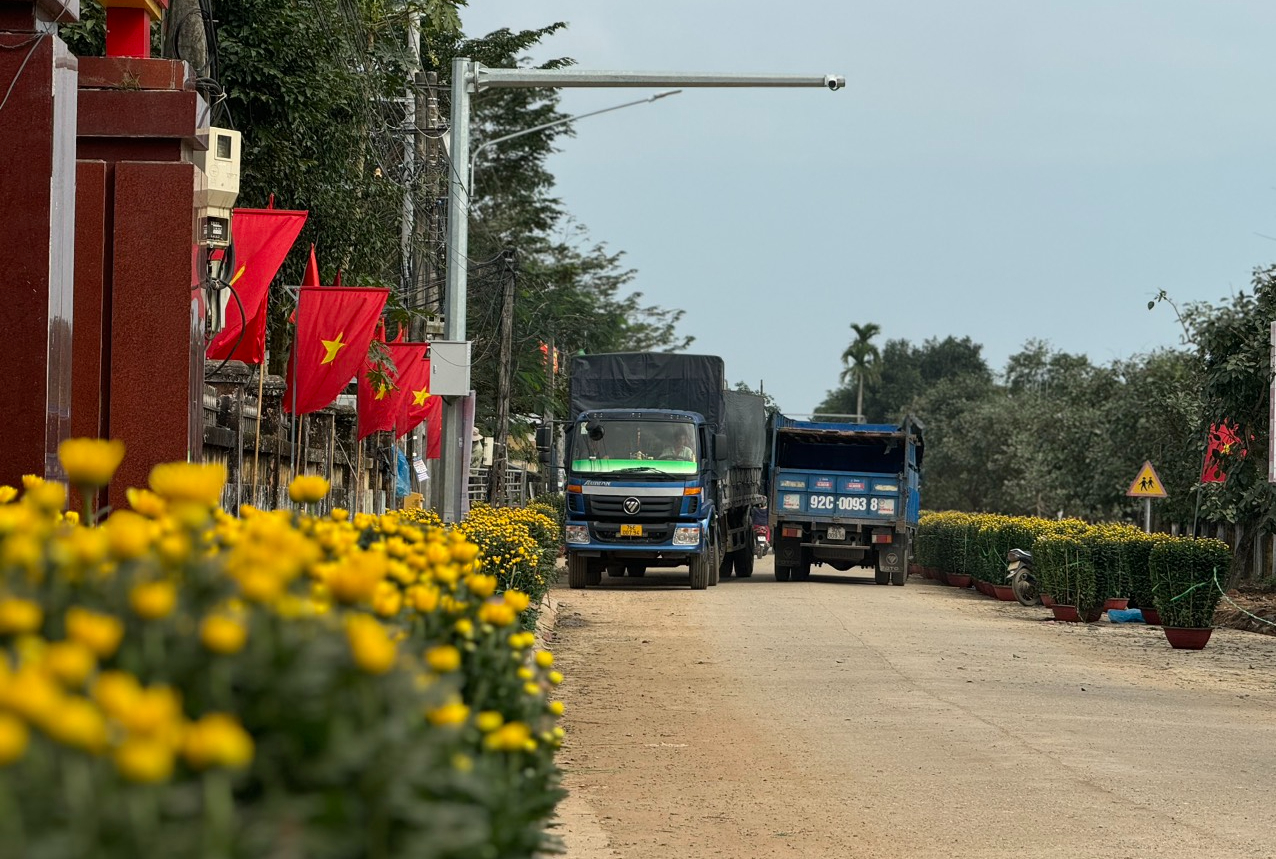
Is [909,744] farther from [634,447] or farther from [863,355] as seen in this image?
[863,355]

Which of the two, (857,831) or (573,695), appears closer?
(857,831)

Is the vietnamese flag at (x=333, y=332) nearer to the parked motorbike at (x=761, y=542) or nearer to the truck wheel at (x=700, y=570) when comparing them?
the truck wheel at (x=700, y=570)

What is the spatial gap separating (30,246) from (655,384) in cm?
2322

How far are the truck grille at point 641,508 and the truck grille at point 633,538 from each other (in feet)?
0.56

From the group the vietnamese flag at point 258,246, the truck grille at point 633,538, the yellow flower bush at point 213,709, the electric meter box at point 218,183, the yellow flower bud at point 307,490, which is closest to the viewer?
the yellow flower bush at point 213,709

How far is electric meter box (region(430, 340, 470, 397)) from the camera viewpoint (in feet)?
58.6

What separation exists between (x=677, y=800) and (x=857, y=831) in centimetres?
114

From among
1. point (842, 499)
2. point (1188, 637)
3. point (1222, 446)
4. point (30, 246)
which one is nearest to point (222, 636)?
point (30, 246)

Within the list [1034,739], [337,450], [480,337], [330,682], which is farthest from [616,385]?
[330,682]

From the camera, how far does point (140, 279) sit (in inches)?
417

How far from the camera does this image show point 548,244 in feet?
189

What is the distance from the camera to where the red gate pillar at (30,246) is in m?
9.01

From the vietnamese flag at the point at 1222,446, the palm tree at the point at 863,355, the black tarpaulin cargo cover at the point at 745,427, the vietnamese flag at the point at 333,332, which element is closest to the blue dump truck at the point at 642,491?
the black tarpaulin cargo cover at the point at 745,427

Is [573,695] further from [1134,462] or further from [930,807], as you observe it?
[1134,462]
